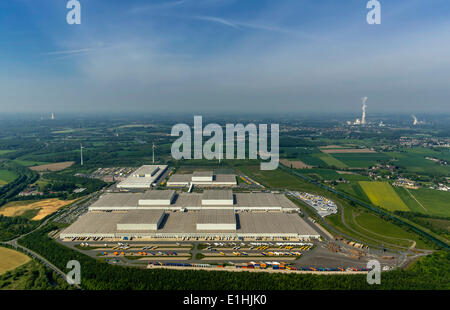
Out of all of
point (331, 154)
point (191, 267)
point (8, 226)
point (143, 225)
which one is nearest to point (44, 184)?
point (8, 226)

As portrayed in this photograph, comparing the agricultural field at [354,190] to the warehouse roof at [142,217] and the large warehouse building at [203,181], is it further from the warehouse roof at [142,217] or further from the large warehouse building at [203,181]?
the warehouse roof at [142,217]

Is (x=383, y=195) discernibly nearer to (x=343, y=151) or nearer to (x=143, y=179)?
(x=343, y=151)

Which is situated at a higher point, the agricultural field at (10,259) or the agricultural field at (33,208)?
the agricultural field at (33,208)

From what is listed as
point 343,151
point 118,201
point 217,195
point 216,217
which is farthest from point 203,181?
point 343,151

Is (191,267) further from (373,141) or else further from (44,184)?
(373,141)

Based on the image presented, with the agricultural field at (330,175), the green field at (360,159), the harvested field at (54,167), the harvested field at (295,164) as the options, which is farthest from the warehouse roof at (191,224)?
the green field at (360,159)

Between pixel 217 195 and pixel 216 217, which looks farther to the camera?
pixel 217 195
